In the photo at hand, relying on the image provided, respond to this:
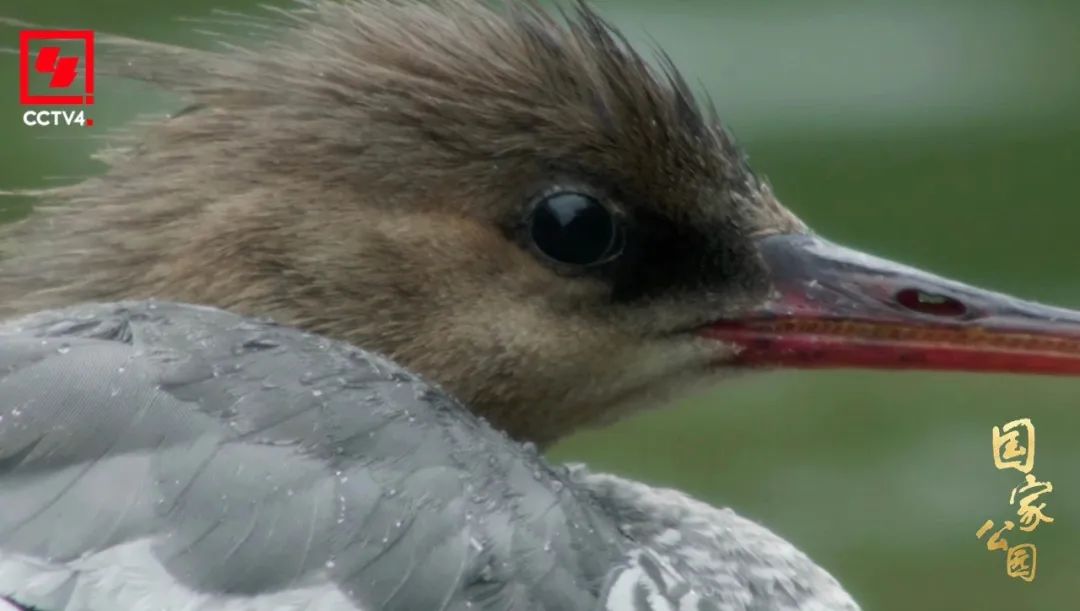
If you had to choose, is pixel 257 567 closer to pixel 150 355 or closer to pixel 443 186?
pixel 150 355

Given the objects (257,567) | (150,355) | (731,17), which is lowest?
(257,567)

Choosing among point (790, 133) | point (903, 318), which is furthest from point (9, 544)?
point (790, 133)

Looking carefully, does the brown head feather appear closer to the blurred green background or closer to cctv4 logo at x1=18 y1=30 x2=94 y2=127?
cctv4 logo at x1=18 y1=30 x2=94 y2=127

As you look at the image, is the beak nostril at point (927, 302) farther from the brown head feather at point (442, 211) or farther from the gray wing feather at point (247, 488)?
the gray wing feather at point (247, 488)

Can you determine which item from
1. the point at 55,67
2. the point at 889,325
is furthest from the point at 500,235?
the point at 55,67

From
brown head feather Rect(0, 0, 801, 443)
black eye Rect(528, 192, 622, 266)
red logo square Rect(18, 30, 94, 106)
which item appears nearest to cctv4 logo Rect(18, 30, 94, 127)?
red logo square Rect(18, 30, 94, 106)

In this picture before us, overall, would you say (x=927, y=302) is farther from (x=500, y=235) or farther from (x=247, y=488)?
(x=247, y=488)

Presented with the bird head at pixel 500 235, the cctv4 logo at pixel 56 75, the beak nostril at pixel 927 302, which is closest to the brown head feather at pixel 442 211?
the bird head at pixel 500 235
